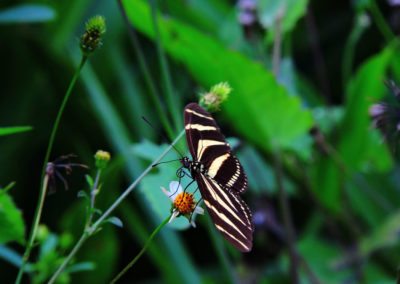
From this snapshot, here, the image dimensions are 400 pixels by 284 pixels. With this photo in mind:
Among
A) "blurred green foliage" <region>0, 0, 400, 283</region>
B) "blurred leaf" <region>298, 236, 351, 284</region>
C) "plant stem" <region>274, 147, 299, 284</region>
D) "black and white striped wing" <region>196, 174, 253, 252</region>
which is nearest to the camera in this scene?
"black and white striped wing" <region>196, 174, 253, 252</region>

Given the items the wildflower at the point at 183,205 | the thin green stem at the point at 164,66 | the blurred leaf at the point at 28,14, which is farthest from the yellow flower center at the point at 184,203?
the blurred leaf at the point at 28,14

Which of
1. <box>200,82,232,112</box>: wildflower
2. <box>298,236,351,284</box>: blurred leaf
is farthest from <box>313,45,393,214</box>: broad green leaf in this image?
<box>200,82,232,112</box>: wildflower

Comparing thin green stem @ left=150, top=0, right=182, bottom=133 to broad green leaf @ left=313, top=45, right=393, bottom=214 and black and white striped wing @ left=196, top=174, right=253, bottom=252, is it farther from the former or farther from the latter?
broad green leaf @ left=313, top=45, right=393, bottom=214

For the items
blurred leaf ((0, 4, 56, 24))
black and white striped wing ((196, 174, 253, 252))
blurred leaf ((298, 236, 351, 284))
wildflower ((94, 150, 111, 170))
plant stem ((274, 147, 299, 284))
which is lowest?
blurred leaf ((298, 236, 351, 284))

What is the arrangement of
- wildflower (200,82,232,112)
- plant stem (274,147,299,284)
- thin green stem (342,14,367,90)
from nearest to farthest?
wildflower (200,82,232,112), plant stem (274,147,299,284), thin green stem (342,14,367,90)

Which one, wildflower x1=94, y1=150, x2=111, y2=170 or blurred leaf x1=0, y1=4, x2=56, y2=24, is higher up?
blurred leaf x1=0, y1=4, x2=56, y2=24

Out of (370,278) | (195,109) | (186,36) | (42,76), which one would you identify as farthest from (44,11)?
(370,278)

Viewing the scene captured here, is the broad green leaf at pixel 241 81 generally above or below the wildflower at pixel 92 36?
below

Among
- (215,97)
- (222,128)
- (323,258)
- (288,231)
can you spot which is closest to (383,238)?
(323,258)

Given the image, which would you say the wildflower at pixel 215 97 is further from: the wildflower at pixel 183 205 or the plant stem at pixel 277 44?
the plant stem at pixel 277 44
